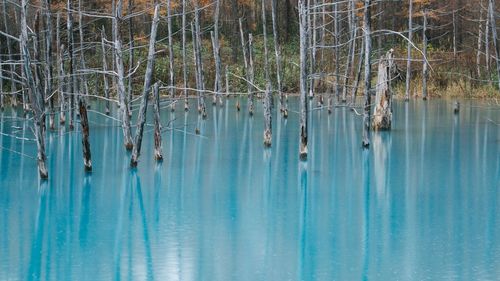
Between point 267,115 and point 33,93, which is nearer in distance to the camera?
point 33,93

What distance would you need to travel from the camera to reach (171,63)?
31.5 m

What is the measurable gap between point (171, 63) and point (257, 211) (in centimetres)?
1893

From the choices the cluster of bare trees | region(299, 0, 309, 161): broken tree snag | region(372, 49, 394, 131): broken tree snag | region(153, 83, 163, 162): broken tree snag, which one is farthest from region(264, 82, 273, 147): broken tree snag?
region(372, 49, 394, 131): broken tree snag

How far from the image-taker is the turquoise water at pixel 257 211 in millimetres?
9703

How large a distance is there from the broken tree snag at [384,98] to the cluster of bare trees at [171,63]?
0.03 m

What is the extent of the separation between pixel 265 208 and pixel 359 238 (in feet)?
8.44

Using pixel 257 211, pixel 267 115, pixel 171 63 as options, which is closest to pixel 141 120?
pixel 257 211

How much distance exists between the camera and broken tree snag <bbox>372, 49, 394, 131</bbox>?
77.4 feet

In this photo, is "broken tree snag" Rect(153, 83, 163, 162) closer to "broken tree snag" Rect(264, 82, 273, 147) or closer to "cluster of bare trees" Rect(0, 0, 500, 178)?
"cluster of bare trees" Rect(0, 0, 500, 178)

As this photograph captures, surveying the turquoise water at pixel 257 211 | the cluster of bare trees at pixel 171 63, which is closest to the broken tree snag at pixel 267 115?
the cluster of bare trees at pixel 171 63

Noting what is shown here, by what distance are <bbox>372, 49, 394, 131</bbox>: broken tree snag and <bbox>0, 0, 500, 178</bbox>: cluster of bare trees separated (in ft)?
0.09

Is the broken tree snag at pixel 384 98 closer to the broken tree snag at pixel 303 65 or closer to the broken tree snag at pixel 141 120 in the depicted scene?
the broken tree snag at pixel 303 65

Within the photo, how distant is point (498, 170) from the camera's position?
17203 mm

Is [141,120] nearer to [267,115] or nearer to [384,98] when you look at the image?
[267,115]
